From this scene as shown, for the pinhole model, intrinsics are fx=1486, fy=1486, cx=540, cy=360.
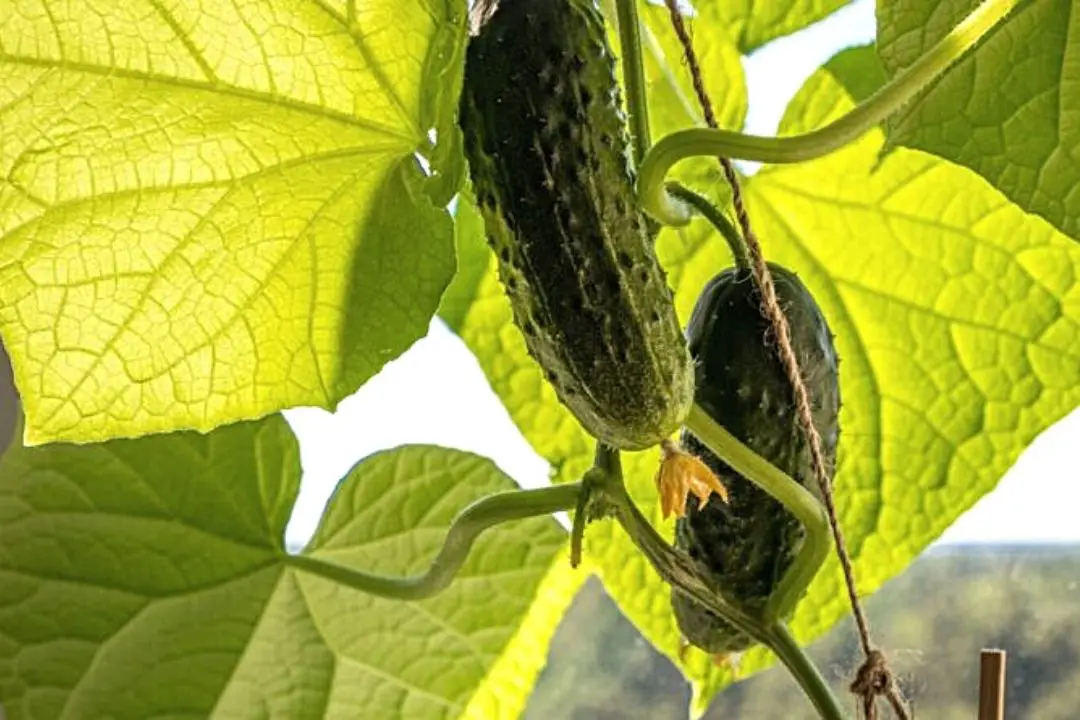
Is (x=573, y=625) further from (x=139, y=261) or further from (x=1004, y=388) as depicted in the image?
(x=139, y=261)

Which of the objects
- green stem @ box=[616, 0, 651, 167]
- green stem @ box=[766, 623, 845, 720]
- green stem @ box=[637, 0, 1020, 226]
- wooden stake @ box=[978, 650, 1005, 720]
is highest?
green stem @ box=[616, 0, 651, 167]

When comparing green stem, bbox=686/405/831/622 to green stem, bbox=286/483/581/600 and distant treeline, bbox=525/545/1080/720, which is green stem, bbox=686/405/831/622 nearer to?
green stem, bbox=286/483/581/600

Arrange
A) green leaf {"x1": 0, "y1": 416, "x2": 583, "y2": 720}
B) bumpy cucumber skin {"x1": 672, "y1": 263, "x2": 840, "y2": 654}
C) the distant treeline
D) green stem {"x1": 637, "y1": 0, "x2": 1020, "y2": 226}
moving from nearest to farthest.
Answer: green stem {"x1": 637, "y1": 0, "x2": 1020, "y2": 226}, bumpy cucumber skin {"x1": 672, "y1": 263, "x2": 840, "y2": 654}, green leaf {"x1": 0, "y1": 416, "x2": 583, "y2": 720}, the distant treeline

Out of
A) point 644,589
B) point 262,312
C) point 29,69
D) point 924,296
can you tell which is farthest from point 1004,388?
point 29,69

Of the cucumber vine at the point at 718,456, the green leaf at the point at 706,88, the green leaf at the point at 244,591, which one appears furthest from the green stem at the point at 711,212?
the green leaf at the point at 244,591

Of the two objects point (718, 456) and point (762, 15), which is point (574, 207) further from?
point (762, 15)

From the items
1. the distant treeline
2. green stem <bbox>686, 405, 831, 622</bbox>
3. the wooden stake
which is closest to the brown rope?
green stem <bbox>686, 405, 831, 622</bbox>
